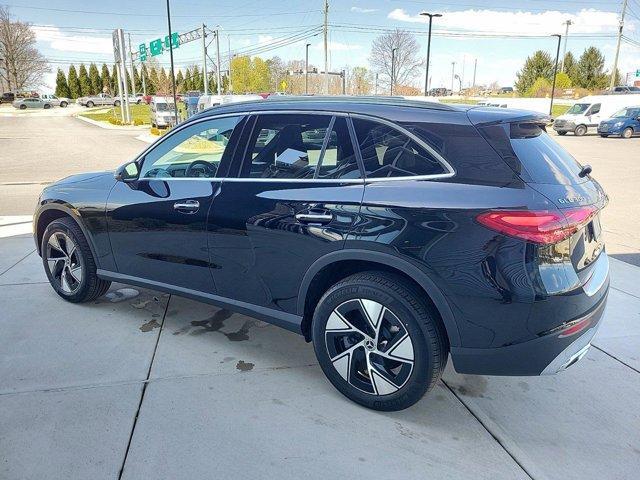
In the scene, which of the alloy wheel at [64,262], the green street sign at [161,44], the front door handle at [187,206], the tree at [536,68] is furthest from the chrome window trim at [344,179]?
the tree at [536,68]

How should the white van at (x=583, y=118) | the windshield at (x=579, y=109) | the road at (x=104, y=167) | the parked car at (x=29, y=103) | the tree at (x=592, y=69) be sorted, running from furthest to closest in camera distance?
the tree at (x=592, y=69) < the parked car at (x=29, y=103) < the windshield at (x=579, y=109) < the white van at (x=583, y=118) < the road at (x=104, y=167)

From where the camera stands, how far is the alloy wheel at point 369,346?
2631mm

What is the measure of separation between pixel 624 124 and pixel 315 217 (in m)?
28.7

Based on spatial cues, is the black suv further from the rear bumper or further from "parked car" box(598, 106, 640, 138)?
"parked car" box(598, 106, 640, 138)

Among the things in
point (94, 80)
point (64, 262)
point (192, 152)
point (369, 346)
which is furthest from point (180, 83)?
point (369, 346)

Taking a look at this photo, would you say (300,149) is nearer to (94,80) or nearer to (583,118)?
(583,118)

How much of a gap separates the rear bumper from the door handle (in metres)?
0.95

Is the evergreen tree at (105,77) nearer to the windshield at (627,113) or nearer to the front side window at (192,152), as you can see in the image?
the windshield at (627,113)

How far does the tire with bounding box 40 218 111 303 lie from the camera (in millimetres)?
4059

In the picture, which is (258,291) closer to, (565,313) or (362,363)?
(362,363)

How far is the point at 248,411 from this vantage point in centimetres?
279

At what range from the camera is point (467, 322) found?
95.3 inches

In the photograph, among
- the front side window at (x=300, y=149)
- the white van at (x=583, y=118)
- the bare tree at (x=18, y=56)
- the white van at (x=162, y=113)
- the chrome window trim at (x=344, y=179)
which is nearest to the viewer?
the chrome window trim at (x=344, y=179)

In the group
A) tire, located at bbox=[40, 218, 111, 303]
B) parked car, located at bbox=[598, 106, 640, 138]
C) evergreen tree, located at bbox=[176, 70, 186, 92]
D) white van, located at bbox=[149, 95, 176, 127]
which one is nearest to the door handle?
tire, located at bbox=[40, 218, 111, 303]
